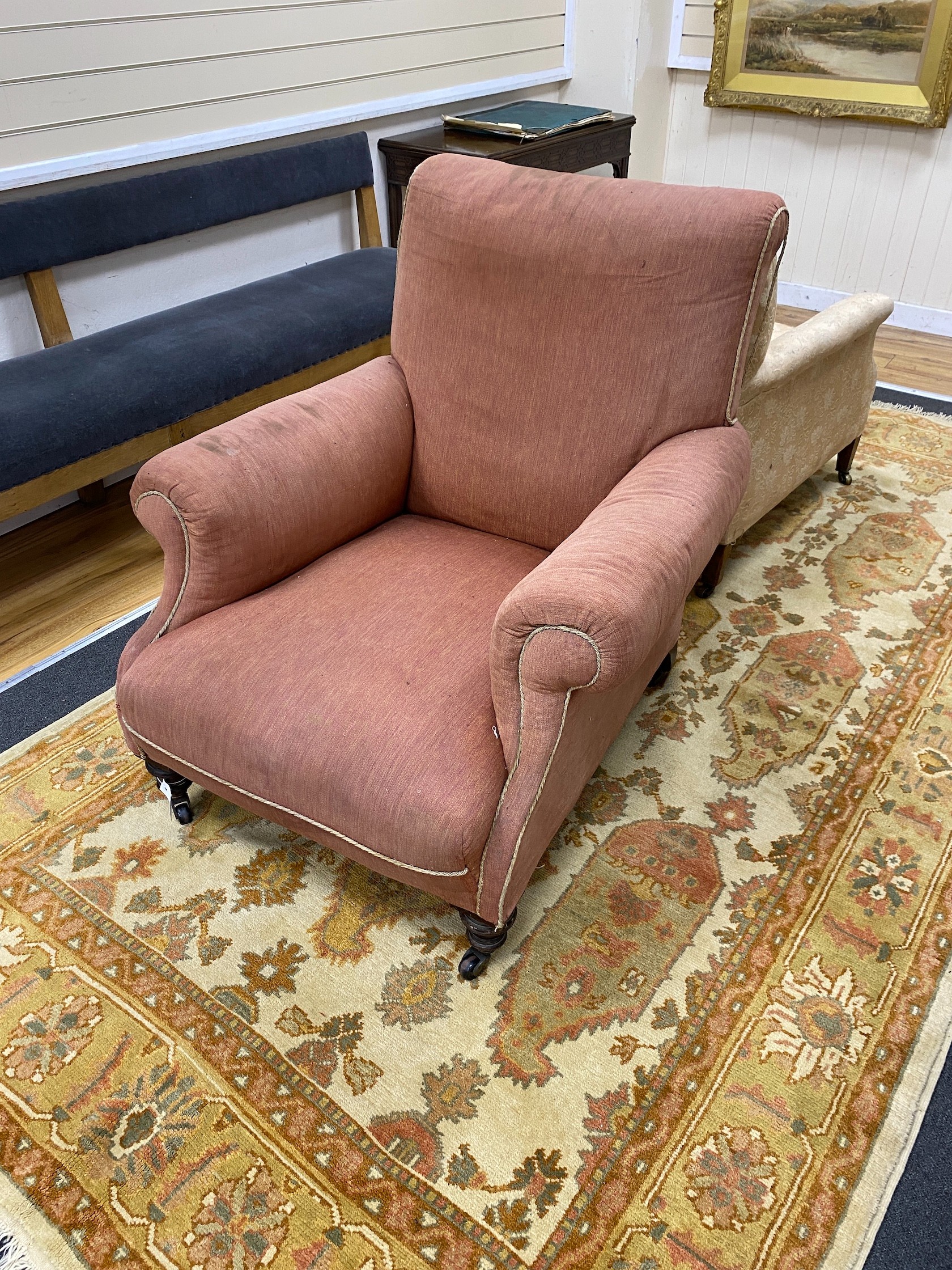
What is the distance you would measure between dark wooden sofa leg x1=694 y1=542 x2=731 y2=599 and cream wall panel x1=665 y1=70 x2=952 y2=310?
2.32 m

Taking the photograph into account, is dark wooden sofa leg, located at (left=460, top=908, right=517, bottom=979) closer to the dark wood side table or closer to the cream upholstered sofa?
the cream upholstered sofa

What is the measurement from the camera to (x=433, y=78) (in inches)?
141

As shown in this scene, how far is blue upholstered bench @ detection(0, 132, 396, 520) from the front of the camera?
2238mm

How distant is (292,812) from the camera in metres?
1.46

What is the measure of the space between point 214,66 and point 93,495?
1.32 metres

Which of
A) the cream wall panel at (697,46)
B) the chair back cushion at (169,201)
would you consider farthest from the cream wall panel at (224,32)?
the cream wall panel at (697,46)

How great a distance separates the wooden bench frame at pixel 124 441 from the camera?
2.22m

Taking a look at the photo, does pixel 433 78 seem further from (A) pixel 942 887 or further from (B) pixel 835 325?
(A) pixel 942 887

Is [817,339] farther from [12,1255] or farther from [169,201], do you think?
[12,1255]

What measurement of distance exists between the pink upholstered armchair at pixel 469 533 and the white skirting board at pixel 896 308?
8.04 ft

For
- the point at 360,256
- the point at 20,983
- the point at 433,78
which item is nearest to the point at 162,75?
the point at 360,256

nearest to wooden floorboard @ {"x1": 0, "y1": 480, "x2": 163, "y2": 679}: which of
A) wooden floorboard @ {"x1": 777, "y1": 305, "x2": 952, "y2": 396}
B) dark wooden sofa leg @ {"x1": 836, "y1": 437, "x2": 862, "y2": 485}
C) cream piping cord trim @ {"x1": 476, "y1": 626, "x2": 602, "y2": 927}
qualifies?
cream piping cord trim @ {"x1": 476, "y1": 626, "x2": 602, "y2": 927}

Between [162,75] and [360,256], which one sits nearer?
[162,75]

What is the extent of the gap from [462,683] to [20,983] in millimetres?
860
